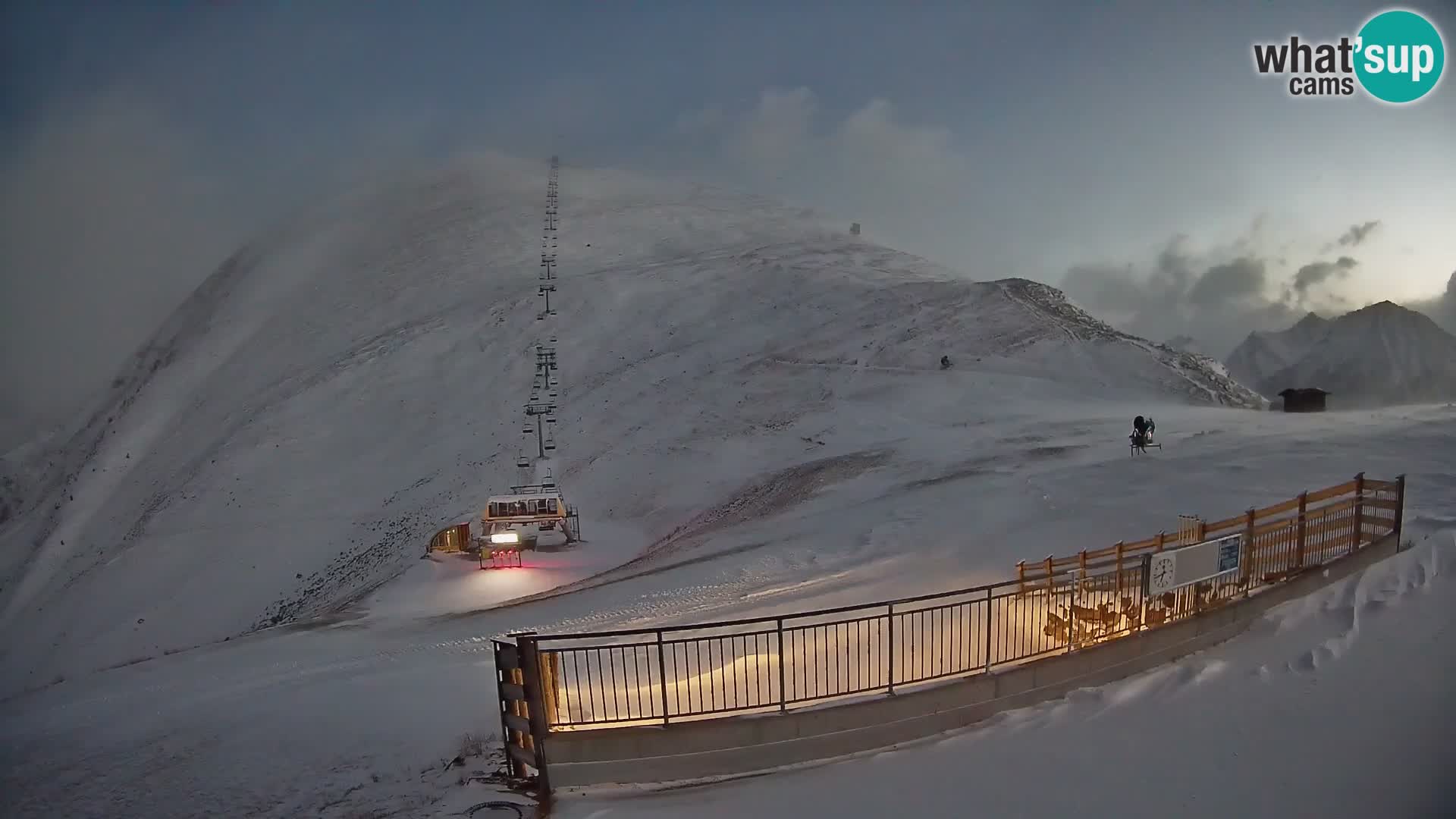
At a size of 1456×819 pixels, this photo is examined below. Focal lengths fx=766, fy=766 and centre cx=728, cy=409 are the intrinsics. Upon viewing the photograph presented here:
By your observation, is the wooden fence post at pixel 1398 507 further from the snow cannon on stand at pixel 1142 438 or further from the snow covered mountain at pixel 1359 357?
the snow covered mountain at pixel 1359 357

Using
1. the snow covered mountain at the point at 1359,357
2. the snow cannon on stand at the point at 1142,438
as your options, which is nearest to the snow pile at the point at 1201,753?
the snow cannon on stand at the point at 1142,438

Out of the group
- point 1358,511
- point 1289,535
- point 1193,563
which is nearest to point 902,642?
point 1193,563

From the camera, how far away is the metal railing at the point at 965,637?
28.7ft

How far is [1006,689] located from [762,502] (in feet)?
55.4

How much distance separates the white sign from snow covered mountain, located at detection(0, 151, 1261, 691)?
16878 mm

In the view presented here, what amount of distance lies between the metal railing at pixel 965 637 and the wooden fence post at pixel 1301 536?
1 cm

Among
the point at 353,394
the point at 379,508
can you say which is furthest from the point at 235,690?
the point at 353,394

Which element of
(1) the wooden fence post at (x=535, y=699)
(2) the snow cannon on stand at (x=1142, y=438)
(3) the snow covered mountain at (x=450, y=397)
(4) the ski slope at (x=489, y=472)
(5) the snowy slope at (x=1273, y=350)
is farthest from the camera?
(5) the snowy slope at (x=1273, y=350)

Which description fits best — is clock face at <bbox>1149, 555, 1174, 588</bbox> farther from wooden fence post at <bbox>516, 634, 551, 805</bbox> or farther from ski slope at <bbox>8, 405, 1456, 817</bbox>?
wooden fence post at <bbox>516, 634, 551, 805</bbox>

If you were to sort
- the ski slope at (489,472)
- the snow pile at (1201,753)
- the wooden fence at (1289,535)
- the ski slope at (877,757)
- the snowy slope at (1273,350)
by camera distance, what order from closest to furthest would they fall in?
the snow pile at (1201,753), the ski slope at (877,757), the wooden fence at (1289,535), the ski slope at (489,472), the snowy slope at (1273,350)

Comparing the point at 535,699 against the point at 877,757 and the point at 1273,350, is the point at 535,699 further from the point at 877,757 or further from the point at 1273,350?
the point at 1273,350

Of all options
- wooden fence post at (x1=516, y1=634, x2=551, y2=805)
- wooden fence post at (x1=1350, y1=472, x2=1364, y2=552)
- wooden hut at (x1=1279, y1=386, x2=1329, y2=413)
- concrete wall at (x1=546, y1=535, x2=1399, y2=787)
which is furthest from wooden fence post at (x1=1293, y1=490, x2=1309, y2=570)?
wooden hut at (x1=1279, y1=386, x2=1329, y2=413)

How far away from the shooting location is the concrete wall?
303 inches

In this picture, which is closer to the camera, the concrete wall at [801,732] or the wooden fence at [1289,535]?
the concrete wall at [801,732]
